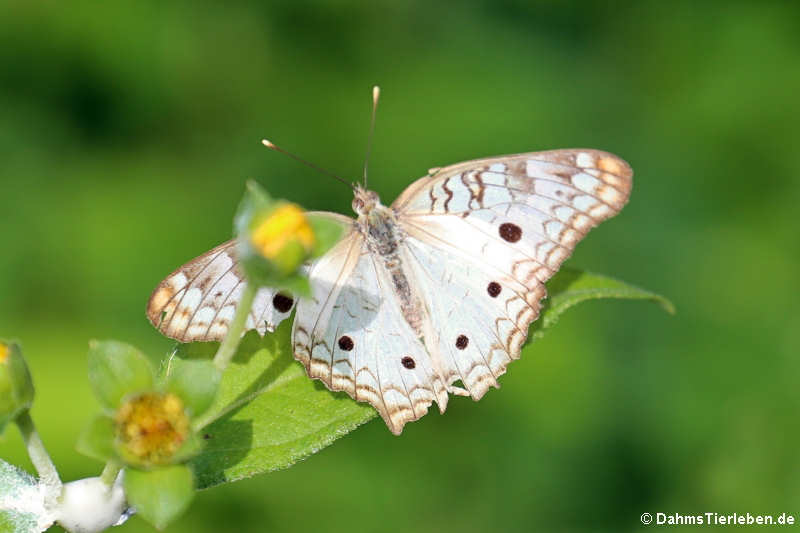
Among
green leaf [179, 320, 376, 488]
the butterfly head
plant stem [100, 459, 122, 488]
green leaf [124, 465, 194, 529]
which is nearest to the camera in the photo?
green leaf [124, 465, 194, 529]

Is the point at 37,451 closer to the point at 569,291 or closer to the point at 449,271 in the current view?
the point at 449,271

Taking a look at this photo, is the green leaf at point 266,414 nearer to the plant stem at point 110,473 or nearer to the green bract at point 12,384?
the plant stem at point 110,473

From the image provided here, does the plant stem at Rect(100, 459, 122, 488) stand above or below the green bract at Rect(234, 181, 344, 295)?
below

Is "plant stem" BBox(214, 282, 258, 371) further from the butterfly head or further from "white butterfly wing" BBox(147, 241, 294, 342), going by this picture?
the butterfly head

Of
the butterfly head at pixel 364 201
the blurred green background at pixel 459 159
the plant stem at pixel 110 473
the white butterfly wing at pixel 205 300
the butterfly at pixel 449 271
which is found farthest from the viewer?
the blurred green background at pixel 459 159

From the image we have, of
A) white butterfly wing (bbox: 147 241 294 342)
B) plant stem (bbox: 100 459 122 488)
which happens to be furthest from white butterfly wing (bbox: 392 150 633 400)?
plant stem (bbox: 100 459 122 488)

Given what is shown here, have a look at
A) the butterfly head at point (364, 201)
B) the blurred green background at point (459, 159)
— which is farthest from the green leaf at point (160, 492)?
the blurred green background at point (459, 159)
